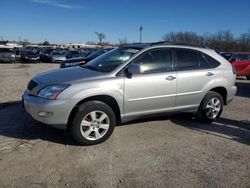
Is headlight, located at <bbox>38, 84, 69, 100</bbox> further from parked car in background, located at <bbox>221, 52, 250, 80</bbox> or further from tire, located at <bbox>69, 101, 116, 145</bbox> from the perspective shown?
parked car in background, located at <bbox>221, 52, 250, 80</bbox>

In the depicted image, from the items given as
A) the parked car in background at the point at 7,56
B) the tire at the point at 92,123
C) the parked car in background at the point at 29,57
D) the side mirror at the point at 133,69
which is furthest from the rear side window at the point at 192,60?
the parked car in background at the point at 29,57

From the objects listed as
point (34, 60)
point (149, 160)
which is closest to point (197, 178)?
point (149, 160)

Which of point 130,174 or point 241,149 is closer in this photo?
point 130,174

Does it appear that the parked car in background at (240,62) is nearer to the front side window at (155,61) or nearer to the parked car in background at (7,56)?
the front side window at (155,61)

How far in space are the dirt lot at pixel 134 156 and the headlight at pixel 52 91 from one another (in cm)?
84

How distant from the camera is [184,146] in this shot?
482cm

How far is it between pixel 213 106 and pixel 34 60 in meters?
29.3

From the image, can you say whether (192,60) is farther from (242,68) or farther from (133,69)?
(242,68)

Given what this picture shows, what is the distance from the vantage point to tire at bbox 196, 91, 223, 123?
6.05 metres

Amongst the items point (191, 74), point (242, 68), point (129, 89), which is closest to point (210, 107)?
point (191, 74)

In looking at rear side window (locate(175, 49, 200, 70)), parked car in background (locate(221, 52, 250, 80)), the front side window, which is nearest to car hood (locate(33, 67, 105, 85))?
the front side window

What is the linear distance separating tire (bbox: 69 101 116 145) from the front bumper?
0.16 meters

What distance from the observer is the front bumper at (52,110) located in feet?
14.6

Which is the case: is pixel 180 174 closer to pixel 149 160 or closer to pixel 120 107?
pixel 149 160
